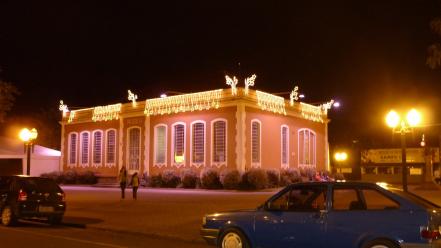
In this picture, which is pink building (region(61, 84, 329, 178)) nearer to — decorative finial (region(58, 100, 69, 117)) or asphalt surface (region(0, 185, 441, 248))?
decorative finial (region(58, 100, 69, 117))

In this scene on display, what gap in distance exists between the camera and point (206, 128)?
38.9 m

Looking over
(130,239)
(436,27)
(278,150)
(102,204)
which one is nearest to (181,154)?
(278,150)

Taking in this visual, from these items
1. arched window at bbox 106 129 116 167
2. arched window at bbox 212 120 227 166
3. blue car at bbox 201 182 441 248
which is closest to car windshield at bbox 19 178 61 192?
blue car at bbox 201 182 441 248

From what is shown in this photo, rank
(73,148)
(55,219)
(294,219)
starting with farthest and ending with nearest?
(73,148)
(55,219)
(294,219)

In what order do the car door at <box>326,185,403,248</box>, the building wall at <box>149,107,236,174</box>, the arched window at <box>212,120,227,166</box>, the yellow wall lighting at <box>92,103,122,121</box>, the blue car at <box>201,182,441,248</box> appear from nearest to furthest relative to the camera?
the blue car at <box>201,182,441,248</box> → the car door at <box>326,185,403,248</box> → the building wall at <box>149,107,236,174</box> → the arched window at <box>212,120,227,166</box> → the yellow wall lighting at <box>92,103,122,121</box>

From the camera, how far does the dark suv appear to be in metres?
16.8

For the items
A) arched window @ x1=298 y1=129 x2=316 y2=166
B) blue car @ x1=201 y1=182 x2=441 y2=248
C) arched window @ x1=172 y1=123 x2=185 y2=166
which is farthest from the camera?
arched window @ x1=298 y1=129 x2=316 y2=166

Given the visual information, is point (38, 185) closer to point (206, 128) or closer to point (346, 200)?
point (346, 200)

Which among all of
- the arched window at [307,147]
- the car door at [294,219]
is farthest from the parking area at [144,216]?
the arched window at [307,147]

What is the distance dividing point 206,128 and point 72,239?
2531cm

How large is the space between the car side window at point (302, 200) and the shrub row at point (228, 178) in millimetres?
25415

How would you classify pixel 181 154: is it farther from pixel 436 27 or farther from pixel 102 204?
pixel 436 27

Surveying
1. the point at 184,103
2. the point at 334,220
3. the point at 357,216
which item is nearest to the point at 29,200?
the point at 334,220

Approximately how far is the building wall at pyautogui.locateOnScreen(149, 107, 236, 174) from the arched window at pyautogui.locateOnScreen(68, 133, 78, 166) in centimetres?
957
